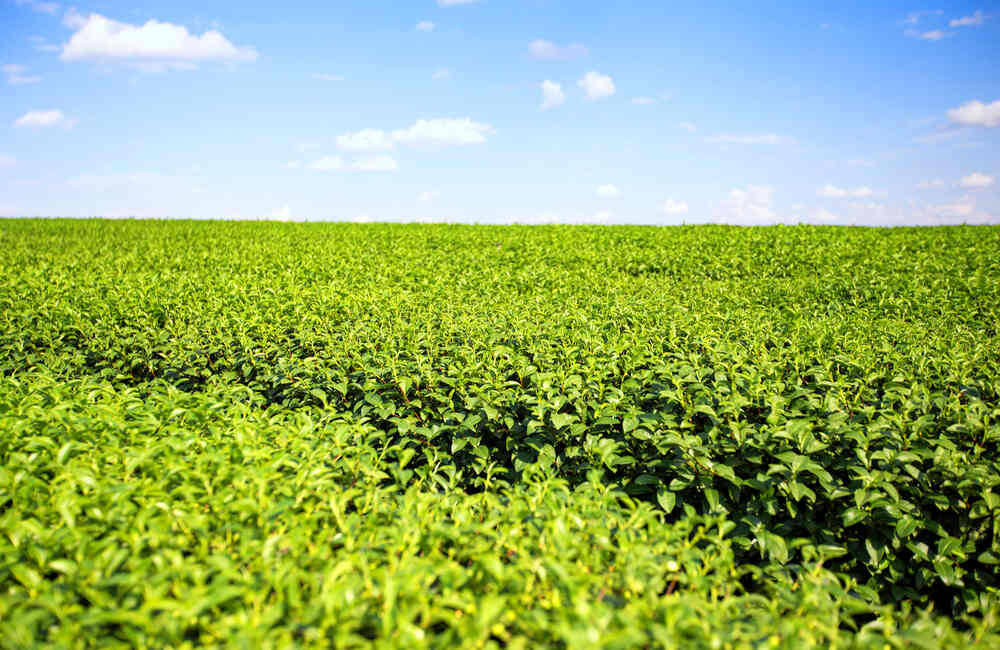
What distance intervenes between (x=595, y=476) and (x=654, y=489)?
1171 millimetres

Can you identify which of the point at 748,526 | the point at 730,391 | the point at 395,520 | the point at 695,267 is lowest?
the point at 748,526

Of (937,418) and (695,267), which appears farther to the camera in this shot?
(695,267)

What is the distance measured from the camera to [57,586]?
1814 millimetres

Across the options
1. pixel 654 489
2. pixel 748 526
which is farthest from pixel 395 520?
pixel 748 526

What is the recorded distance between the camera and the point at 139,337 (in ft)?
17.1

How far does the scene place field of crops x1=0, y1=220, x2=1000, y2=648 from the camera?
1.70 metres

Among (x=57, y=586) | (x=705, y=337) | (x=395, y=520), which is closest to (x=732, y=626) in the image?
(x=395, y=520)

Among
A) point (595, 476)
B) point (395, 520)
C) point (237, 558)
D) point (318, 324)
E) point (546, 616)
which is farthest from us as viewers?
point (318, 324)

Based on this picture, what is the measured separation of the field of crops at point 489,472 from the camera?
5.57 ft

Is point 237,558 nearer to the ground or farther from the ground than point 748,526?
farther from the ground

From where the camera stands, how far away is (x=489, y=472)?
2805mm

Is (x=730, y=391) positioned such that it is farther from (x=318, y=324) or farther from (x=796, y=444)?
(x=318, y=324)

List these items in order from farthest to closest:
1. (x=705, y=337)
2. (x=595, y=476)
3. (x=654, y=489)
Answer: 1. (x=705, y=337)
2. (x=654, y=489)
3. (x=595, y=476)

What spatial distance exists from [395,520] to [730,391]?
7.92 feet
